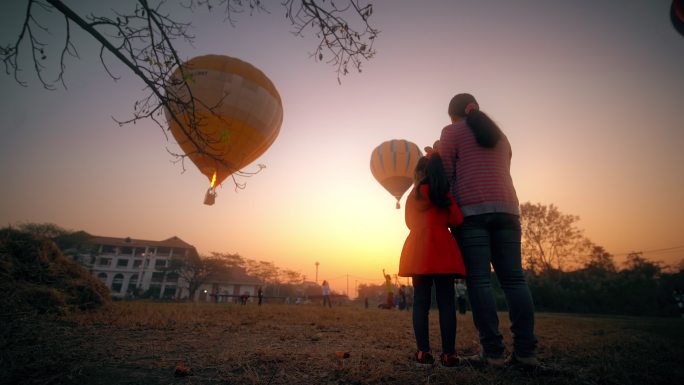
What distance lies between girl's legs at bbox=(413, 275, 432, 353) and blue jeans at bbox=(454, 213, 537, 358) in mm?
346

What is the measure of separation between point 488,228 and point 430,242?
518mm

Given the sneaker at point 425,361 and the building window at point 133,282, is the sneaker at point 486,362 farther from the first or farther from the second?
the building window at point 133,282

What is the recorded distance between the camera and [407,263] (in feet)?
7.79

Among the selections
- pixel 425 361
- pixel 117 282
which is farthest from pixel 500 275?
pixel 117 282

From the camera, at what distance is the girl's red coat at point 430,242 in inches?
87.1

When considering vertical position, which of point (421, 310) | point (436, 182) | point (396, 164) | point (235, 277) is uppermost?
point (396, 164)

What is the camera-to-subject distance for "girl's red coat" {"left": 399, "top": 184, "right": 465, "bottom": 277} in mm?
2213

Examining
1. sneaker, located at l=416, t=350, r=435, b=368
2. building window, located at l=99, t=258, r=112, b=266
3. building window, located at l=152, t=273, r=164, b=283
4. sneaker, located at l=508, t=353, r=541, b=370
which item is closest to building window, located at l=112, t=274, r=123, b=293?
building window, located at l=99, t=258, r=112, b=266

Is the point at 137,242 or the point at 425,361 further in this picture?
the point at 137,242

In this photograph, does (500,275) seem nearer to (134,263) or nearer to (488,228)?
(488,228)

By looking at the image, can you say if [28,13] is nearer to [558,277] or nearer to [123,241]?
[558,277]

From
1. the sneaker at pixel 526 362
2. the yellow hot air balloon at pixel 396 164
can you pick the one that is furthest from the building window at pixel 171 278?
the sneaker at pixel 526 362

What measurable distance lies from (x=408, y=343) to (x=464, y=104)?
9.11 feet

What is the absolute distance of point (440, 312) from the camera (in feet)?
7.64
